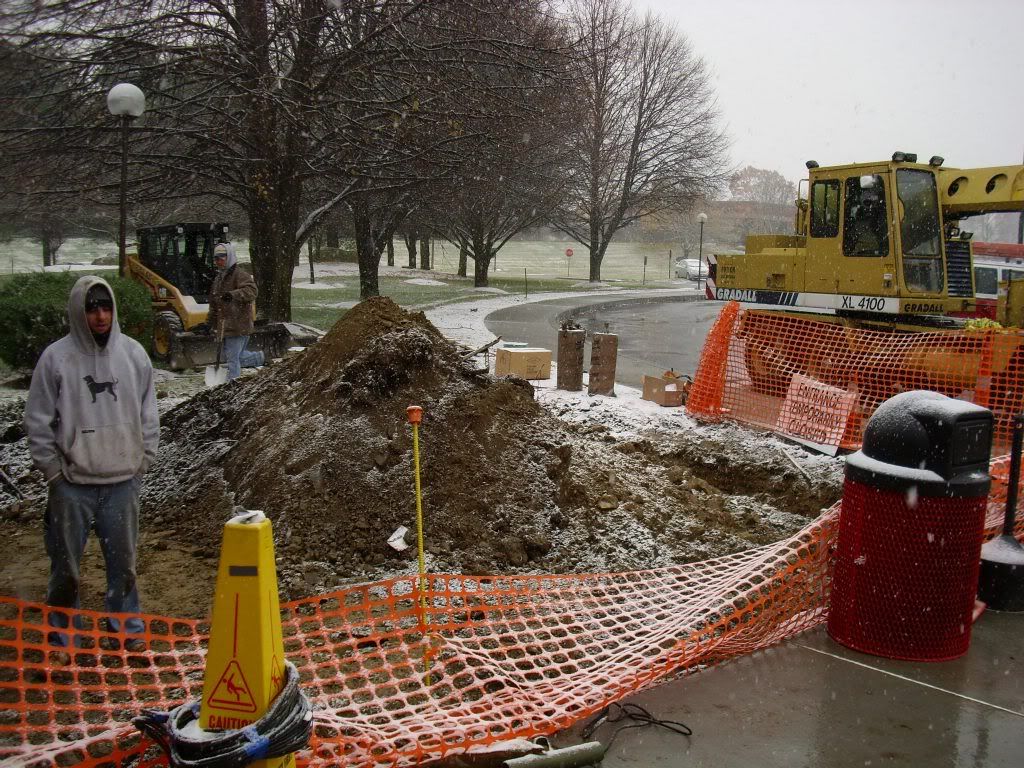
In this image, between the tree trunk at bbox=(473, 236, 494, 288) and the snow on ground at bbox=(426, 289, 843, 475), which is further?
the tree trunk at bbox=(473, 236, 494, 288)

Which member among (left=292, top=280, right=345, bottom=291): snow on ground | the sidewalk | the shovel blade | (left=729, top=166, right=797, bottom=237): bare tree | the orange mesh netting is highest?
(left=729, top=166, right=797, bottom=237): bare tree

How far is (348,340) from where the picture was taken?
22.1 feet

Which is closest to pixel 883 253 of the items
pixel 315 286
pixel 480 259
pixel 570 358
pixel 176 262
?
pixel 570 358

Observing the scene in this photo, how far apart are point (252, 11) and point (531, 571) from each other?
35.4 feet

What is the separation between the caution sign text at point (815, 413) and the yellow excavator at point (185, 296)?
26.1 ft

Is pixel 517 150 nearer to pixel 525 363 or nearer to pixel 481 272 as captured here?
pixel 525 363

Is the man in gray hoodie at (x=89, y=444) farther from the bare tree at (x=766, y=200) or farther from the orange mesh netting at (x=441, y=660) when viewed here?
the bare tree at (x=766, y=200)

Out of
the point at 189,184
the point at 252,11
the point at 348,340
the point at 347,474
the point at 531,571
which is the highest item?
the point at 252,11

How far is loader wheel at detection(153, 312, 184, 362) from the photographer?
529 inches

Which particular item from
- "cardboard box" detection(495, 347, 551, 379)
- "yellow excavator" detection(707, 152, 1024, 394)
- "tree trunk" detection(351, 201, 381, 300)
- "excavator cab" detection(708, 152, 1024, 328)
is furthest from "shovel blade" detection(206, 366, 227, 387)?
"tree trunk" detection(351, 201, 381, 300)

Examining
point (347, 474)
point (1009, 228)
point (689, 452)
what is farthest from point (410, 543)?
point (1009, 228)

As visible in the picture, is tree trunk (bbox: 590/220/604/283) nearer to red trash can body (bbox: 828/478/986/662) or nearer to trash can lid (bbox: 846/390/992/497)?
trash can lid (bbox: 846/390/992/497)

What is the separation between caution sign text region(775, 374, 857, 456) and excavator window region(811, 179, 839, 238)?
2.72 metres

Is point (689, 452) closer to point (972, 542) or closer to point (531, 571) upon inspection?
point (531, 571)
